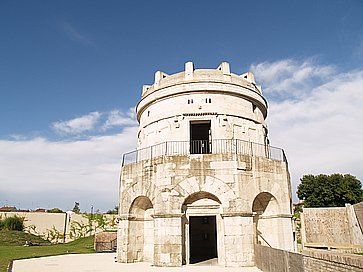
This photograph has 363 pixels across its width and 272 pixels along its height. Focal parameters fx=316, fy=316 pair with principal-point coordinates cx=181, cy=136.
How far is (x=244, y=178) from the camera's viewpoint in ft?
47.4

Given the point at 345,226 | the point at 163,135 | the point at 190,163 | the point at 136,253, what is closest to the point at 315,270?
the point at 190,163

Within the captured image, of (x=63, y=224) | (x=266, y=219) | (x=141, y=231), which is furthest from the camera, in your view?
(x=63, y=224)

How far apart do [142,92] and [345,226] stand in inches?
773

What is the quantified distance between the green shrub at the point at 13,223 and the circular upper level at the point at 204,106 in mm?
27722

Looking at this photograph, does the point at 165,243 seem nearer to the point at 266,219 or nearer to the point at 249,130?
the point at 266,219

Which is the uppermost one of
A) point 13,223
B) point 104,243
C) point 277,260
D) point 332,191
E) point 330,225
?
point 332,191

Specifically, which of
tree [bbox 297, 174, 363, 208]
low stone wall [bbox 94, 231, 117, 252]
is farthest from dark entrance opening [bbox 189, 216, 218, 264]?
tree [bbox 297, 174, 363, 208]

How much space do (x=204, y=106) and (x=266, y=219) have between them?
6690 millimetres

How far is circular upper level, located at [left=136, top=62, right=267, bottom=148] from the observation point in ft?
56.4

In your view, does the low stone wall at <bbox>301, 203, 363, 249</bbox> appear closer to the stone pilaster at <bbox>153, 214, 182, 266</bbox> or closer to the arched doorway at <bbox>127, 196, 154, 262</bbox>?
the arched doorway at <bbox>127, 196, 154, 262</bbox>

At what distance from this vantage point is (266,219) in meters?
15.8

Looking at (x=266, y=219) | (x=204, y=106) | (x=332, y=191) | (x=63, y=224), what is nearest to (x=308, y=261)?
(x=266, y=219)

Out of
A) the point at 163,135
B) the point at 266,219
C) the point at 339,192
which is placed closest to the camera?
the point at 266,219

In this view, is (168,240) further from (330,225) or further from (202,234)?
(330,225)
